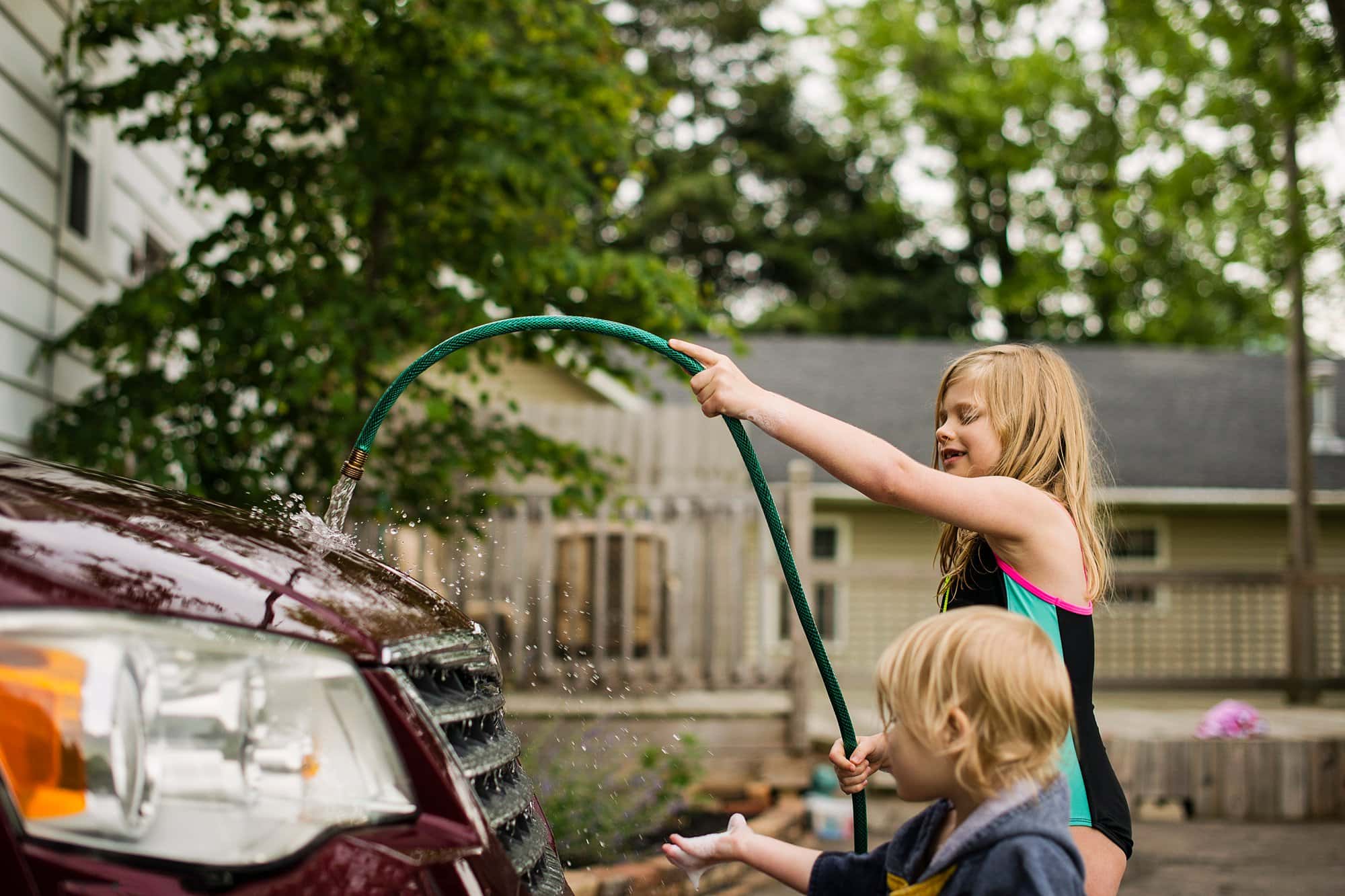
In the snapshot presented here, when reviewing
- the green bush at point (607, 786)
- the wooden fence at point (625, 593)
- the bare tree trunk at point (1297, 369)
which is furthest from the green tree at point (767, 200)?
the green bush at point (607, 786)

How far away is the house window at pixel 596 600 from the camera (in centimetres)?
746

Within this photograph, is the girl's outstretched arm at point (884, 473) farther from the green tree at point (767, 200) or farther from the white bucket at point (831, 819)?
the green tree at point (767, 200)

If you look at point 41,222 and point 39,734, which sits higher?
point 41,222

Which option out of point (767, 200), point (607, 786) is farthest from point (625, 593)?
point (767, 200)

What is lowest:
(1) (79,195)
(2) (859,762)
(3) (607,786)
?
(3) (607,786)

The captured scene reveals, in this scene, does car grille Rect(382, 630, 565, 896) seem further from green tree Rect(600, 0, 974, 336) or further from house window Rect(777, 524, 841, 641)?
green tree Rect(600, 0, 974, 336)

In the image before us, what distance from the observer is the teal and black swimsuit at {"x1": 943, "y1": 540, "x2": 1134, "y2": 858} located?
75.2 inches

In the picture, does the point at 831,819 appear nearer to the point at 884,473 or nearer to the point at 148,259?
the point at 884,473

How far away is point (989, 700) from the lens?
1.51 m

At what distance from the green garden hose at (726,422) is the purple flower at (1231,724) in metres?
5.80

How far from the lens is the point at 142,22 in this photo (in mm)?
4863

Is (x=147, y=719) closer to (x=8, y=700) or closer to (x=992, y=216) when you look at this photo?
(x=8, y=700)

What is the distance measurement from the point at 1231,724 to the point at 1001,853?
257 inches

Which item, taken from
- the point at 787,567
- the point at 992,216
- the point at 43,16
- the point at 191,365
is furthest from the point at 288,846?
the point at 992,216
